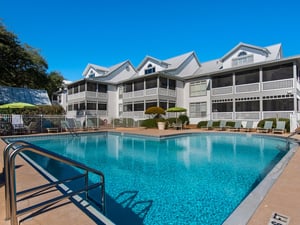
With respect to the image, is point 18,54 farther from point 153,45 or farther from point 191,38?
point 191,38

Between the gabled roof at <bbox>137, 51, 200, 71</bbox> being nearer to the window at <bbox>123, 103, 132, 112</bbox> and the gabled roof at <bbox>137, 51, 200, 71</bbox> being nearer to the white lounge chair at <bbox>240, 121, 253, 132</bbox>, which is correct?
the window at <bbox>123, 103, 132, 112</bbox>

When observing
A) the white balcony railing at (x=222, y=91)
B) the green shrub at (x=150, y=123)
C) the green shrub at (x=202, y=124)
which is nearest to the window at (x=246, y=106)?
the white balcony railing at (x=222, y=91)

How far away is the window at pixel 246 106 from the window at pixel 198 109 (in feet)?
12.5

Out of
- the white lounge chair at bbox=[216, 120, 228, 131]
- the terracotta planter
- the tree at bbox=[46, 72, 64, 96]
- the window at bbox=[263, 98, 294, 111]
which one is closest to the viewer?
the window at bbox=[263, 98, 294, 111]

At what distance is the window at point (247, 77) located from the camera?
19828 mm

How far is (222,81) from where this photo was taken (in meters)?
22.3

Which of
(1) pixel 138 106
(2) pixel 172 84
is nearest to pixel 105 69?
(1) pixel 138 106

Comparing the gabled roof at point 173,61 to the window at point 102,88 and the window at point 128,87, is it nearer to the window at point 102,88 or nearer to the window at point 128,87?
the window at point 128,87

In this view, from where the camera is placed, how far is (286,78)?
17.7 meters

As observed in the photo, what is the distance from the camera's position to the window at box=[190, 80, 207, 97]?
2384 centimetres

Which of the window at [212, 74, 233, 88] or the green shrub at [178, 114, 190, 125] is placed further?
the green shrub at [178, 114, 190, 125]

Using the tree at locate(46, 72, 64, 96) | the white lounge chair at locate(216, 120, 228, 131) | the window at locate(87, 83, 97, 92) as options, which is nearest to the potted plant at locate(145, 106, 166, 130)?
the white lounge chair at locate(216, 120, 228, 131)

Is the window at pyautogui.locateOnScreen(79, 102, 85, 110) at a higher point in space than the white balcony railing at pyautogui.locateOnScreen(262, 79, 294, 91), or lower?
lower

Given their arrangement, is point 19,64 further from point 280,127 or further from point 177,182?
point 280,127
